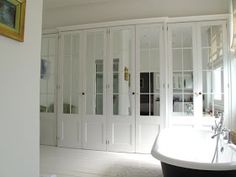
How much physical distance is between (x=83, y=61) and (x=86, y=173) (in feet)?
7.16

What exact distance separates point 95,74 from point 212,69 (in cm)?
220

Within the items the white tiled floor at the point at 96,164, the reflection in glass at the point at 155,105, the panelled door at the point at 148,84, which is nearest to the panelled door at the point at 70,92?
the white tiled floor at the point at 96,164

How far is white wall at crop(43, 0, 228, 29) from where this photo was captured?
363 cm

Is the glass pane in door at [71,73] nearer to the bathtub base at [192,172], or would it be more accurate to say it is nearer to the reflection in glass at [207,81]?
the reflection in glass at [207,81]

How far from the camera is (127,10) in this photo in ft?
12.9

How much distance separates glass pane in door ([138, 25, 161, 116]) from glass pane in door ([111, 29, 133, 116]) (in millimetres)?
220

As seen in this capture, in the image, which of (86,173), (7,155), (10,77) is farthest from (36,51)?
(86,173)

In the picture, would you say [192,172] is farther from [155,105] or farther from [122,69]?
[122,69]

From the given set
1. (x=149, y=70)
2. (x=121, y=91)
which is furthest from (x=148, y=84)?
(x=121, y=91)

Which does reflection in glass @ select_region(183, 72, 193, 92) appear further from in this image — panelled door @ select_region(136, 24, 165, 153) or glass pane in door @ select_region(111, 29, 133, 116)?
glass pane in door @ select_region(111, 29, 133, 116)

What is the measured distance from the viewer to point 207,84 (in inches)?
140

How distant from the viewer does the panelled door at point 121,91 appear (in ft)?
12.3

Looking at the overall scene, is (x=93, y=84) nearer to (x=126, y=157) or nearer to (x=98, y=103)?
(x=98, y=103)

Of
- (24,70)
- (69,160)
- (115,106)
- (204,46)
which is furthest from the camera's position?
(115,106)
